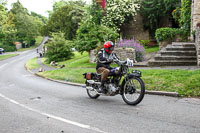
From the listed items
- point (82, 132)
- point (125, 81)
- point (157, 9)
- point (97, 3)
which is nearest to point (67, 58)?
point (97, 3)

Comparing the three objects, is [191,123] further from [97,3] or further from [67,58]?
[67,58]

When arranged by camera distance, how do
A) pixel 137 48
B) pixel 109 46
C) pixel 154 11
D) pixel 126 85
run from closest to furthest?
pixel 126 85
pixel 109 46
pixel 137 48
pixel 154 11

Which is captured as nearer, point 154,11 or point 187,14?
point 187,14

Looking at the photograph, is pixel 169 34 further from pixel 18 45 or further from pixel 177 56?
pixel 18 45

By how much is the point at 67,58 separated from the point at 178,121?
85.4 ft

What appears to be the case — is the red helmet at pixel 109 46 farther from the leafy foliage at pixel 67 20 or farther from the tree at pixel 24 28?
the tree at pixel 24 28

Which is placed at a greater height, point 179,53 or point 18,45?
point 18,45

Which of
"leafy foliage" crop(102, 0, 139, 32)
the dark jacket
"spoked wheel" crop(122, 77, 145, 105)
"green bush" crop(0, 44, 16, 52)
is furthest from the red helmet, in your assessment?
"green bush" crop(0, 44, 16, 52)

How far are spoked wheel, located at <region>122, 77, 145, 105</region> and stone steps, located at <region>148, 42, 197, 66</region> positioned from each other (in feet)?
25.3

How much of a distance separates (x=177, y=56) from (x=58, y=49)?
62.4ft

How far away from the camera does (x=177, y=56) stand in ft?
45.1

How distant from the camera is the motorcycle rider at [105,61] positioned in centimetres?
703

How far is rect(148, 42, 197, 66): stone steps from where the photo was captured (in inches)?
523

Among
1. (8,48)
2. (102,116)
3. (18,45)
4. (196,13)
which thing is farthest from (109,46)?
(18,45)
